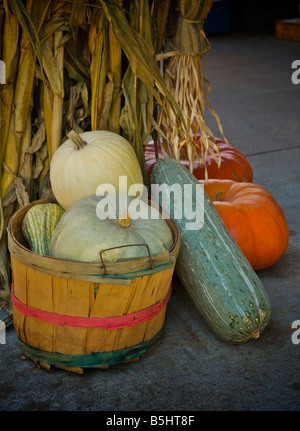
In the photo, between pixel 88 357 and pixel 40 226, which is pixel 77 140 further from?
pixel 88 357

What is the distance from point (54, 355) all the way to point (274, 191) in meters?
2.34

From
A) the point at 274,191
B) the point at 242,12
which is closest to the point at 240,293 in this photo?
the point at 274,191

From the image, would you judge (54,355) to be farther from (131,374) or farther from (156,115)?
(156,115)

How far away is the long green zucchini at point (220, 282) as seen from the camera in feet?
7.73

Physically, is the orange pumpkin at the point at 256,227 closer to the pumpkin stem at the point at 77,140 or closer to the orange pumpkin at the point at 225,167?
the orange pumpkin at the point at 225,167

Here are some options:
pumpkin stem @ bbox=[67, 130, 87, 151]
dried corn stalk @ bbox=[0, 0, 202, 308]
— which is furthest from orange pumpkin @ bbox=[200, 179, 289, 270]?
pumpkin stem @ bbox=[67, 130, 87, 151]

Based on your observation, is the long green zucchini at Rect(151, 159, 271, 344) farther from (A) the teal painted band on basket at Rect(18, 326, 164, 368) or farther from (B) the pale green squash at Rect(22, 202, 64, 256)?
(B) the pale green squash at Rect(22, 202, 64, 256)

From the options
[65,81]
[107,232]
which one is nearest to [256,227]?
[107,232]

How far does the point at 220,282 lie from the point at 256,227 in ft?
2.11

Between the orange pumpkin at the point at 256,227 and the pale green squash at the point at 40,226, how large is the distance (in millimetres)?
926

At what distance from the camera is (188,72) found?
9.75 ft

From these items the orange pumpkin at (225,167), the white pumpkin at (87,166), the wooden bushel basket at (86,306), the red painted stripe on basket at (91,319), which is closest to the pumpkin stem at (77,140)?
the white pumpkin at (87,166)

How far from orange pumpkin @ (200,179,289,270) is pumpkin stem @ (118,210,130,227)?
2.94 ft

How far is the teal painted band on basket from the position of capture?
7.30 ft
